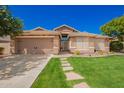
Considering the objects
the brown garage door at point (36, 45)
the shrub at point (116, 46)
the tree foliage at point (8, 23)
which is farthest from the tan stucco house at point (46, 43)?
the shrub at point (116, 46)

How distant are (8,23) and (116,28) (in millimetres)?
20215

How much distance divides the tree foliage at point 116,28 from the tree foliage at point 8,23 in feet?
57.1

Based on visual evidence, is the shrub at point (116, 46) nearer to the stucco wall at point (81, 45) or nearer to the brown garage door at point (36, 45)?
the stucco wall at point (81, 45)

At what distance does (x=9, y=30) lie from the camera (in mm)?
19406

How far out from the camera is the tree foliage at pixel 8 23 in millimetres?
16597

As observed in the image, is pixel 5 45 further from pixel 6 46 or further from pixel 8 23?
pixel 8 23

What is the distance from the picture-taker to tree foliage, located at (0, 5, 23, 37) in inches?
653

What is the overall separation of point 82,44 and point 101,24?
1352cm

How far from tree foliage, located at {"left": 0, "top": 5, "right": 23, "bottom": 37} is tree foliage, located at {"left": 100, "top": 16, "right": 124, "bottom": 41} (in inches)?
685

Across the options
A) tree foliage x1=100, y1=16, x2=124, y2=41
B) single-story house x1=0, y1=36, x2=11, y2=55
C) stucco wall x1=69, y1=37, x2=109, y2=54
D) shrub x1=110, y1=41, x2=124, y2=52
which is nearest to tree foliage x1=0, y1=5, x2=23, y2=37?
single-story house x1=0, y1=36, x2=11, y2=55

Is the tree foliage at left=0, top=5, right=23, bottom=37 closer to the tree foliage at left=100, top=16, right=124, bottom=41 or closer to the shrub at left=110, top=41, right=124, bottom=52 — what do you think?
the tree foliage at left=100, top=16, right=124, bottom=41

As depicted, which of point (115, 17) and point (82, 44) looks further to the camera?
point (115, 17)
